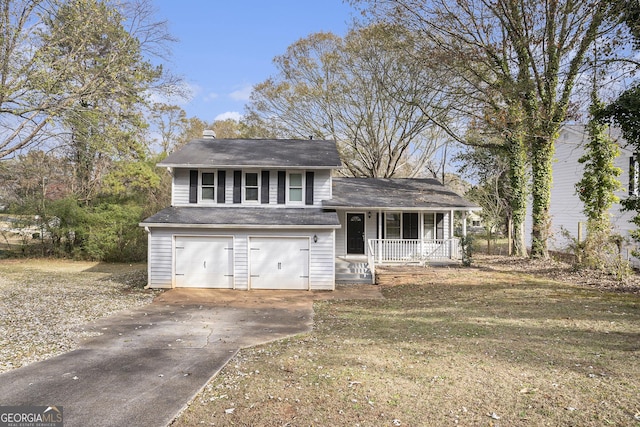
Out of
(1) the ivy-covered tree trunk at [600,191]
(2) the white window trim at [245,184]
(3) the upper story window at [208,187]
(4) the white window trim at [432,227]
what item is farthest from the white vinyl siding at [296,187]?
(1) the ivy-covered tree trunk at [600,191]

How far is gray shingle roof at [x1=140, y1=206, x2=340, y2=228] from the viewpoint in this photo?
13.4 m

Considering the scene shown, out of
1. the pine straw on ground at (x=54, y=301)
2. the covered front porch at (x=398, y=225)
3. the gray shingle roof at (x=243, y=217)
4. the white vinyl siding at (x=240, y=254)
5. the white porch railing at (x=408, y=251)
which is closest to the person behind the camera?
the pine straw on ground at (x=54, y=301)

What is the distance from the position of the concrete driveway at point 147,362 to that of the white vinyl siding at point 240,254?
2503 millimetres

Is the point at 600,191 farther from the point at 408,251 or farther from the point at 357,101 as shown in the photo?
the point at 357,101

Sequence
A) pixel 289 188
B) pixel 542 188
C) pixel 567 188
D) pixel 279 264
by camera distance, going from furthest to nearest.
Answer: pixel 567 188 → pixel 542 188 → pixel 289 188 → pixel 279 264

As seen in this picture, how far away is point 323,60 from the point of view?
81.5 ft

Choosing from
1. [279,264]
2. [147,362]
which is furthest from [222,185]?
[147,362]

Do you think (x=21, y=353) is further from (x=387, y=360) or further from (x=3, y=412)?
(x=387, y=360)

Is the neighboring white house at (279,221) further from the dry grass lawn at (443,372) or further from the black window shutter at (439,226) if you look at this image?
the dry grass lawn at (443,372)

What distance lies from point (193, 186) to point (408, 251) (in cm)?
961

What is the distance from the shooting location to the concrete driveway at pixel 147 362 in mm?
4652

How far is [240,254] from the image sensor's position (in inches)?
539

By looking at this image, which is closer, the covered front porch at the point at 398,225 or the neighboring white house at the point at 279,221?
the neighboring white house at the point at 279,221

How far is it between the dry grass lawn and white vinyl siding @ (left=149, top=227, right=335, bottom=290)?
3.79 meters
